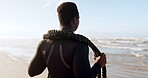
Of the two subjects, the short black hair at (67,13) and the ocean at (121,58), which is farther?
the ocean at (121,58)

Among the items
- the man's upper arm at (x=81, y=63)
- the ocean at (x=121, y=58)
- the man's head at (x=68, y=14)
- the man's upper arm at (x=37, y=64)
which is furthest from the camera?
the ocean at (x=121, y=58)

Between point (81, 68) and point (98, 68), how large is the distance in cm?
23

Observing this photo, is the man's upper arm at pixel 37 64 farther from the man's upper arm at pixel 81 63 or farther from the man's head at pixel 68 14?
the man's upper arm at pixel 81 63

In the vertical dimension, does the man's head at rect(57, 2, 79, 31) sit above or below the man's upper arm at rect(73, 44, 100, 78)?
above

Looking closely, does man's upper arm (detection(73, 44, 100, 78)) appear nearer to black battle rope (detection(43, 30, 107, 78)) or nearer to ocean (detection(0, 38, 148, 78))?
black battle rope (detection(43, 30, 107, 78))

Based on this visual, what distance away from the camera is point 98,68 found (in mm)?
2273

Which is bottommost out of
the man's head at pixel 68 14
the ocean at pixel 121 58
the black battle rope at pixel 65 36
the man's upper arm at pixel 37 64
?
the ocean at pixel 121 58

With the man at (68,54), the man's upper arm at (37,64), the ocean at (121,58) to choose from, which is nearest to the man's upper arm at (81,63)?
the man at (68,54)

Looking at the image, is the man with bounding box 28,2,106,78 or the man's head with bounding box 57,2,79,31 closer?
the man with bounding box 28,2,106,78

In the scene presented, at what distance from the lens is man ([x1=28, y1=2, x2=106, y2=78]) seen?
2.11 metres

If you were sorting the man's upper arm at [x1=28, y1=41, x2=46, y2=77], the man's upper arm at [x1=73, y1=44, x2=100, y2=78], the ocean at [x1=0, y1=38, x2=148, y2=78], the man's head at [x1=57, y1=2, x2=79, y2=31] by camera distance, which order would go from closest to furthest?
the man's upper arm at [x1=73, y1=44, x2=100, y2=78] < the man's head at [x1=57, y1=2, x2=79, y2=31] < the man's upper arm at [x1=28, y1=41, x2=46, y2=77] < the ocean at [x1=0, y1=38, x2=148, y2=78]

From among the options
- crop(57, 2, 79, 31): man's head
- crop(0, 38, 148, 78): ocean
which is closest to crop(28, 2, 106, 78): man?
crop(57, 2, 79, 31): man's head

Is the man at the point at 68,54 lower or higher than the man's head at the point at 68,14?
lower

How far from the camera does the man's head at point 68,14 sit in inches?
88.3
